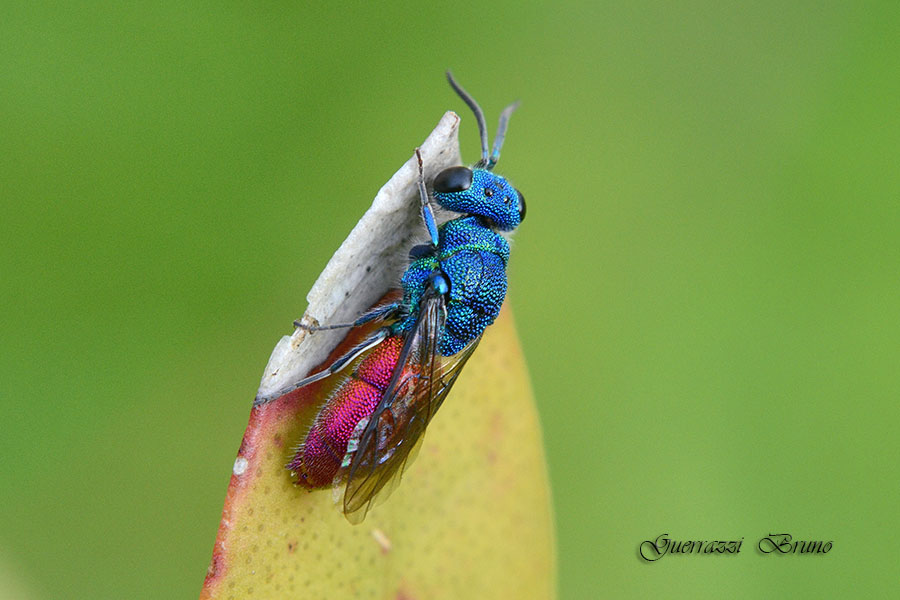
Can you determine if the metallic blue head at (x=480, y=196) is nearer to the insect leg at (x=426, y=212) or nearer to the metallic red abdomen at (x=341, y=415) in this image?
the insect leg at (x=426, y=212)

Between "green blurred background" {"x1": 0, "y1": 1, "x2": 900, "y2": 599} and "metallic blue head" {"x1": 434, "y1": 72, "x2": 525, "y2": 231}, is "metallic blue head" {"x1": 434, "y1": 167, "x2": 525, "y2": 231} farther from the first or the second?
"green blurred background" {"x1": 0, "y1": 1, "x2": 900, "y2": 599}

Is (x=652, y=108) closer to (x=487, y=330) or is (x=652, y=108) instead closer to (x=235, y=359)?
(x=487, y=330)

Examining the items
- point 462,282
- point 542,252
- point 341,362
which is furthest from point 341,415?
point 542,252

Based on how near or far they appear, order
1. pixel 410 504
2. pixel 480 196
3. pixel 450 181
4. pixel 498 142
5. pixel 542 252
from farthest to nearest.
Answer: pixel 542 252 → pixel 498 142 → pixel 480 196 → pixel 450 181 → pixel 410 504

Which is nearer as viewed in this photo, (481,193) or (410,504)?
(410,504)

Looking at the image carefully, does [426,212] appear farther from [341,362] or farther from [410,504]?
[410,504]

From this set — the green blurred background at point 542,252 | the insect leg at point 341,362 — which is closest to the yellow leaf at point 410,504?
the insect leg at point 341,362
